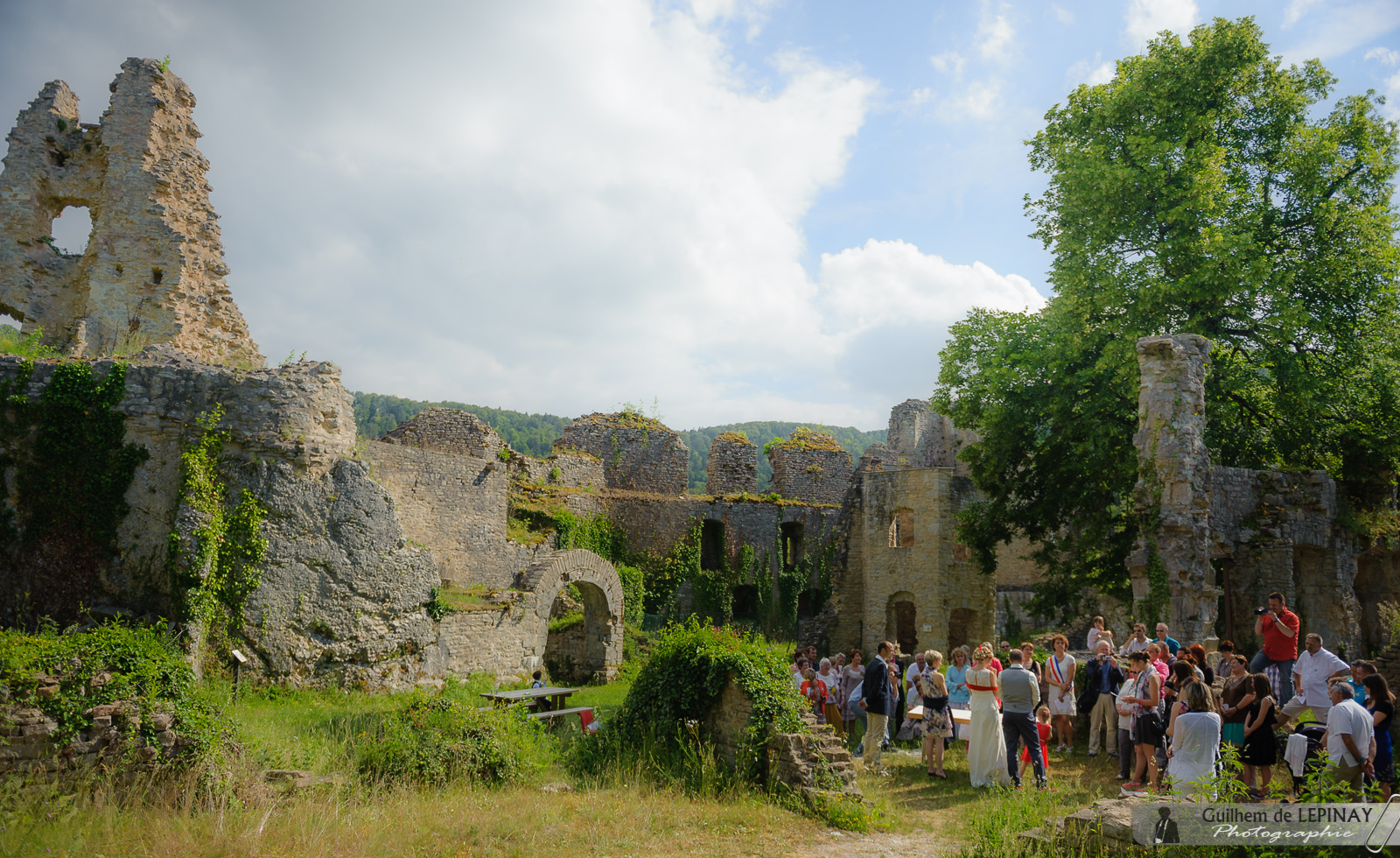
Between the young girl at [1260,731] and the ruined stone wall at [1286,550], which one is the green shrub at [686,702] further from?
the ruined stone wall at [1286,550]

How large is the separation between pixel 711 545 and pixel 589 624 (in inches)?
346

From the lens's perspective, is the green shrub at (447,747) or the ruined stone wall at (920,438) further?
the ruined stone wall at (920,438)

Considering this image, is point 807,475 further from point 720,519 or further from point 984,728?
point 984,728

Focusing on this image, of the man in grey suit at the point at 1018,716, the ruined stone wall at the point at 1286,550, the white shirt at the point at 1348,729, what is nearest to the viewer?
the white shirt at the point at 1348,729

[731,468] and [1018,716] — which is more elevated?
[731,468]

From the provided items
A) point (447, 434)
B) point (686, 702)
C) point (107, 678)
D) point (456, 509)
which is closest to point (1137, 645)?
point (686, 702)

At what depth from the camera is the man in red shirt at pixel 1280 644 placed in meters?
9.05

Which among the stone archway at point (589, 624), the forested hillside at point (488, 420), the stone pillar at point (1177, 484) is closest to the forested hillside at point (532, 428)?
the forested hillside at point (488, 420)

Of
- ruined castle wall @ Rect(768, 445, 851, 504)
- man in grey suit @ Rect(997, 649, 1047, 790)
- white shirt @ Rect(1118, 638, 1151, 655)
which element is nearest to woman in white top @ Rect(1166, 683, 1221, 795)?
man in grey suit @ Rect(997, 649, 1047, 790)

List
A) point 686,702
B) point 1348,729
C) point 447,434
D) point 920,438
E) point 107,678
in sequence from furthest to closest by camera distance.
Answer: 1. point 920,438
2. point 447,434
3. point 686,702
4. point 107,678
5. point 1348,729

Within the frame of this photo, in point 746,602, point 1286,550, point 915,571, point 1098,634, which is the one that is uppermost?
point 1286,550

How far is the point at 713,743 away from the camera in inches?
334

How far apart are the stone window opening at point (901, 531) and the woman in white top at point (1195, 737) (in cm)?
1355

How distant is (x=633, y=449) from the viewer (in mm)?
26281
